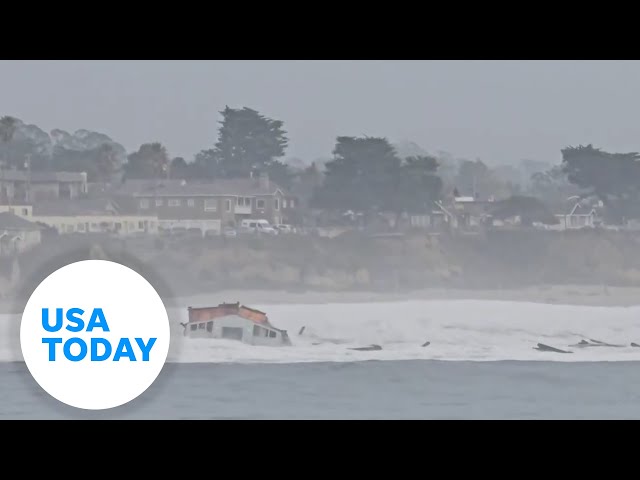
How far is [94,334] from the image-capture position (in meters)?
5.06

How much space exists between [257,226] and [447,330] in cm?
138

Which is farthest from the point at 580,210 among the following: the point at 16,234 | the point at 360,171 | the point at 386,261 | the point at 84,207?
the point at 16,234

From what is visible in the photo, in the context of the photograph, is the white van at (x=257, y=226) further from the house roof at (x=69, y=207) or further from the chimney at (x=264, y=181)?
the house roof at (x=69, y=207)

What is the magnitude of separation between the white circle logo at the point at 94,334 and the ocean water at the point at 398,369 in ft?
1.45

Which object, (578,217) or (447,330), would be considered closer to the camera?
(447,330)

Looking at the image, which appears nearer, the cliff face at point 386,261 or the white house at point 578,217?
the cliff face at point 386,261

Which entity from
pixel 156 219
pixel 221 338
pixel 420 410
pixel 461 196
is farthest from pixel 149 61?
pixel 420 410

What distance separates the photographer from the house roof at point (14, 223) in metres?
6.36

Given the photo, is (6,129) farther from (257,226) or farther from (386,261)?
(386,261)

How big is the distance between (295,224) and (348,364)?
37.3 inches

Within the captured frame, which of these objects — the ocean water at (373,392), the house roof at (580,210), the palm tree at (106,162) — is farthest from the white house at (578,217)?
the palm tree at (106,162)

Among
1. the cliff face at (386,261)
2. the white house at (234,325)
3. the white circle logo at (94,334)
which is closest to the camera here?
the white circle logo at (94,334)

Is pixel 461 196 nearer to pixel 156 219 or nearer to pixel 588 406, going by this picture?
pixel 588 406

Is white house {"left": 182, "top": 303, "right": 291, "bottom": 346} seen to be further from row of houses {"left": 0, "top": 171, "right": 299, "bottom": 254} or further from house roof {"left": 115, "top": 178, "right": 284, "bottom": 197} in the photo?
house roof {"left": 115, "top": 178, "right": 284, "bottom": 197}
